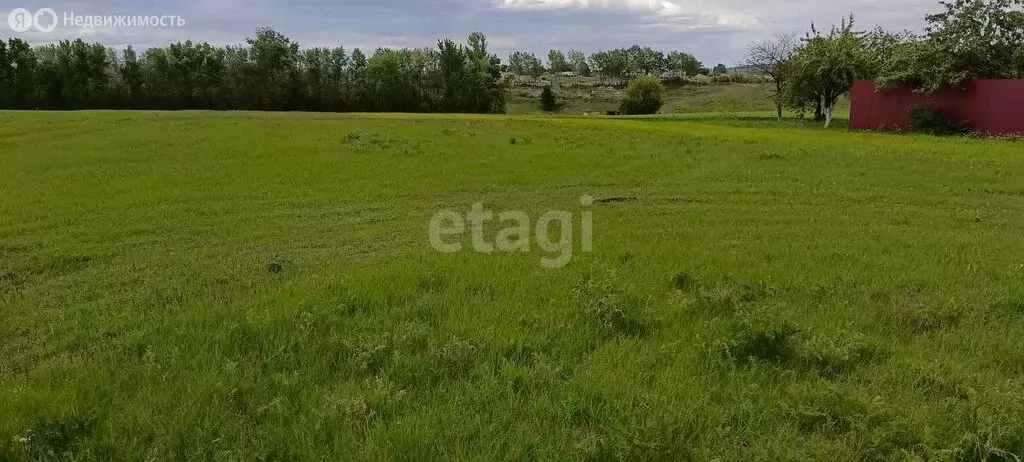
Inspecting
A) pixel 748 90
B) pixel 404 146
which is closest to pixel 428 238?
pixel 404 146

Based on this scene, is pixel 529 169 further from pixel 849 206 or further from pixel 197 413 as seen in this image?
pixel 197 413

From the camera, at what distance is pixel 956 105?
2808cm

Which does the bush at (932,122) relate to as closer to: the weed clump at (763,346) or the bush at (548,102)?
the weed clump at (763,346)

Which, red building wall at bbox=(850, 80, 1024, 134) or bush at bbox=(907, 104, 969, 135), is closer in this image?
red building wall at bbox=(850, 80, 1024, 134)

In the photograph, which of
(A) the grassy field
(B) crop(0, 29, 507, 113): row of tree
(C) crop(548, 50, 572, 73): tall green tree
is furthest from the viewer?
(C) crop(548, 50, 572, 73): tall green tree

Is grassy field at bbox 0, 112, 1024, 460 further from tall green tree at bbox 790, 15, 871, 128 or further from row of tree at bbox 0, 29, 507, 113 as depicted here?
row of tree at bbox 0, 29, 507, 113

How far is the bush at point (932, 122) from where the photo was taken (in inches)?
1087

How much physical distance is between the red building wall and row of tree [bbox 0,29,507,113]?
47.2 metres

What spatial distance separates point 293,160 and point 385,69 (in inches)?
2323

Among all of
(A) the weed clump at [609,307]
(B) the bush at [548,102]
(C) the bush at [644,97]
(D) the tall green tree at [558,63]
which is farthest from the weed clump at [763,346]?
(D) the tall green tree at [558,63]

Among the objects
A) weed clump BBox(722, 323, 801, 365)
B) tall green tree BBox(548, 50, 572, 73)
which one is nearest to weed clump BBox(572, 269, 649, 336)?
weed clump BBox(722, 323, 801, 365)

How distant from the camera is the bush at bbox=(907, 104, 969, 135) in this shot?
90.6 ft

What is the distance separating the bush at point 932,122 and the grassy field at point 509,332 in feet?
59.0

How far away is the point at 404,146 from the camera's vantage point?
19609mm
